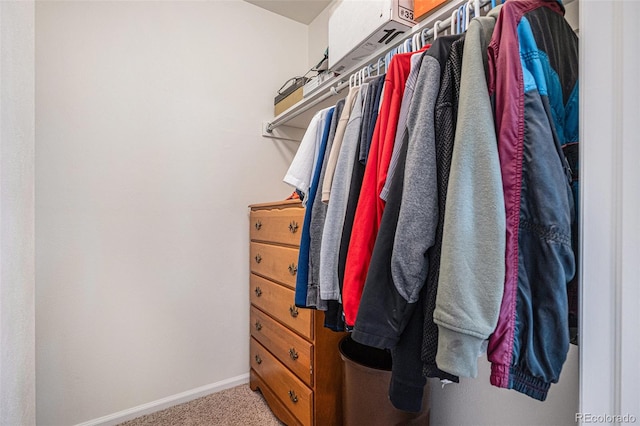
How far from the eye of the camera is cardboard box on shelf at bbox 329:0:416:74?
1012 mm

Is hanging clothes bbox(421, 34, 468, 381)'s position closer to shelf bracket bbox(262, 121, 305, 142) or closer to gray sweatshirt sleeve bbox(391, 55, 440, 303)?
gray sweatshirt sleeve bbox(391, 55, 440, 303)

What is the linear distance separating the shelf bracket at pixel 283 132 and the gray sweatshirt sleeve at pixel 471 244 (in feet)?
5.41

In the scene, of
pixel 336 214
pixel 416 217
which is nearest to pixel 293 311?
pixel 336 214

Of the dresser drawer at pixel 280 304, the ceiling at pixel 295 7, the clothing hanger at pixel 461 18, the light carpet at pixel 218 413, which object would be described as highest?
the ceiling at pixel 295 7

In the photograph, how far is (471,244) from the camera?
0.52 metres

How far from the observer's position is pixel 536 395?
0.51 meters

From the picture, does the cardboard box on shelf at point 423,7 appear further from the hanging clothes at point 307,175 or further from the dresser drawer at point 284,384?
the dresser drawer at point 284,384

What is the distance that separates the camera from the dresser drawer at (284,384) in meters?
1.31

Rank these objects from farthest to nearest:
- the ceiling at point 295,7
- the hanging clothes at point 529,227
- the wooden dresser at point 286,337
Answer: the ceiling at point 295,7 → the wooden dresser at point 286,337 → the hanging clothes at point 529,227

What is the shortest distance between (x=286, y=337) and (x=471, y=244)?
1.18m

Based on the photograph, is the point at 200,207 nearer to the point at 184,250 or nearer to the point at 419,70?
the point at 184,250

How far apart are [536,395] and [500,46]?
627mm

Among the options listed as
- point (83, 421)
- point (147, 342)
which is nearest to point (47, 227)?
point (147, 342)

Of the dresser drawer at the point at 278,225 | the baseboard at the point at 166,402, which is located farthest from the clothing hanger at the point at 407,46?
the baseboard at the point at 166,402
